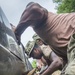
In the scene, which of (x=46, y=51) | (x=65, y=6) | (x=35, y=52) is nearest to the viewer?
(x=46, y=51)

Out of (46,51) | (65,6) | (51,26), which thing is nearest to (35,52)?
(46,51)

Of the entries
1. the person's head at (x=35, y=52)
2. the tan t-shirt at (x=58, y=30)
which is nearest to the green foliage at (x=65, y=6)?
the person's head at (x=35, y=52)

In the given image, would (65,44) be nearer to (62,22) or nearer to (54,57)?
(62,22)

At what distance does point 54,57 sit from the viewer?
5438mm

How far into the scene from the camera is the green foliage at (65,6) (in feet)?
102

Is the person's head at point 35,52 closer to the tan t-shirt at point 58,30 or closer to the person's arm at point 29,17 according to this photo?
the tan t-shirt at point 58,30

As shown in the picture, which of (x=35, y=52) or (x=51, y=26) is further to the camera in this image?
(x=35, y=52)

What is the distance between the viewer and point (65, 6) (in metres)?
32.4

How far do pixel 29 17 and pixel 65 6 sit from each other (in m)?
29.0

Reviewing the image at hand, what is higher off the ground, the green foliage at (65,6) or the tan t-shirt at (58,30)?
the tan t-shirt at (58,30)

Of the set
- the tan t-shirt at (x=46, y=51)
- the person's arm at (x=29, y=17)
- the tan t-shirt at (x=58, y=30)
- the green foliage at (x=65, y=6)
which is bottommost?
the green foliage at (x=65, y=6)

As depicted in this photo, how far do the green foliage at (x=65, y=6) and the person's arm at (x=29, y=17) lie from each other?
2666 centimetres

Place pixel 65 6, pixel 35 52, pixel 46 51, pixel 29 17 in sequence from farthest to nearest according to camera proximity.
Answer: pixel 65 6
pixel 35 52
pixel 46 51
pixel 29 17

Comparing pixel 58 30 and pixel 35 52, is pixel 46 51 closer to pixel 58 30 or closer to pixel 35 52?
pixel 35 52
